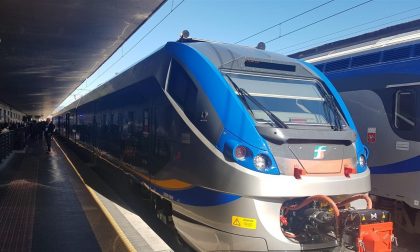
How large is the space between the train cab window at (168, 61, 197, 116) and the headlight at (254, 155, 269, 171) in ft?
3.35

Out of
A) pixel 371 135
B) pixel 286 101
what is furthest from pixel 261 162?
pixel 371 135

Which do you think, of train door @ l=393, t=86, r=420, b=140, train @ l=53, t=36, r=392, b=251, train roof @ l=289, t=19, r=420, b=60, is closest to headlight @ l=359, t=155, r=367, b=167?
train @ l=53, t=36, r=392, b=251

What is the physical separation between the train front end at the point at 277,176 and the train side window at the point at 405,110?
72.8 inches

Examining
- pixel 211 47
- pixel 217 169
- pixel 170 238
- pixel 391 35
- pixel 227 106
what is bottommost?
pixel 170 238

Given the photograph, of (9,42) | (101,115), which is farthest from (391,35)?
(9,42)

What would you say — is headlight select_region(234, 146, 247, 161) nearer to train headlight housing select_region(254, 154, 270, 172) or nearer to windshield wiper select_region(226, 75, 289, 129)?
train headlight housing select_region(254, 154, 270, 172)

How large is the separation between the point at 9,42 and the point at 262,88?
443 inches

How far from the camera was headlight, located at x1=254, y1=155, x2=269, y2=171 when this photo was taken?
4281 mm

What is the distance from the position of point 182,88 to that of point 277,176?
5.38 feet

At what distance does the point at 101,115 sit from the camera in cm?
1142

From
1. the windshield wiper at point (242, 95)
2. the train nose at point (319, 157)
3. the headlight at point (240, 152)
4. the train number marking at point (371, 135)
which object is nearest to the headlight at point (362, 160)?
the train nose at point (319, 157)

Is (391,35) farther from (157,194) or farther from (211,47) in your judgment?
(157,194)

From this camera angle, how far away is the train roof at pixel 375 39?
7.43 m

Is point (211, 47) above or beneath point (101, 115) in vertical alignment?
above
